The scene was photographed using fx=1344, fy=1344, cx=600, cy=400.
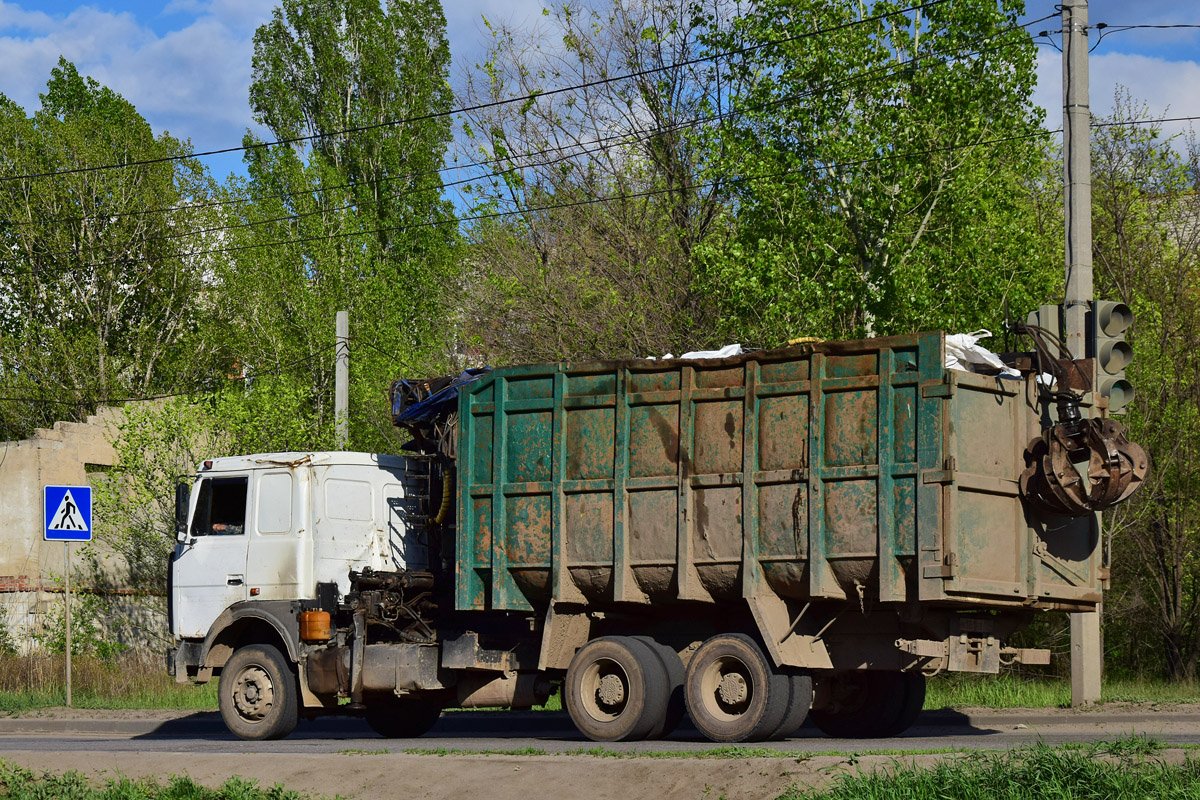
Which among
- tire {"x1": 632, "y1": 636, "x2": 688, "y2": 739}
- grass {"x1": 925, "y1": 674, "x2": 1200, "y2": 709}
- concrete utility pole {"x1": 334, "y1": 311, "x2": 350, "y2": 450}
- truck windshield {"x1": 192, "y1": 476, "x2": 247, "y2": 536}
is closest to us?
tire {"x1": 632, "y1": 636, "x2": 688, "y2": 739}

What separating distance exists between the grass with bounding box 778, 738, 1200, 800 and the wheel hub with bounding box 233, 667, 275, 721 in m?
7.08

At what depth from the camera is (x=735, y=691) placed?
10.9 meters

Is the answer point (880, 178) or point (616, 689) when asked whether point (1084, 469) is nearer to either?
point (616, 689)

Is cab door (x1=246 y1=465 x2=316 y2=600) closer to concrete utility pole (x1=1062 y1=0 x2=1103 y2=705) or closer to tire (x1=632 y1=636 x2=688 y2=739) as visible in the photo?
tire (x1=632 y1=636 x2=688 y2=739)

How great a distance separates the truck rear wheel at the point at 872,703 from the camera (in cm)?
1212

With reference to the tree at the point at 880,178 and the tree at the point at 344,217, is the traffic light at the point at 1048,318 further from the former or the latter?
the tree at the point at 344,217

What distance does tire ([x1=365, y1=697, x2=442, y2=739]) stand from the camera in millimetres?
14188

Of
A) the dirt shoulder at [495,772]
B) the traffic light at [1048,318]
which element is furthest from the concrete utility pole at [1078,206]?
the dirt shoulder at [495,772]

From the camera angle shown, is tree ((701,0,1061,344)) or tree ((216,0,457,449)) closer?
tree ((701,0,1061,344))

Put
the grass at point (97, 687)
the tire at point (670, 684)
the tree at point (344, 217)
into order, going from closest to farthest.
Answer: the tire at point (670, 684)
the grass at point (97, 687)
the tree at point (344, 217)

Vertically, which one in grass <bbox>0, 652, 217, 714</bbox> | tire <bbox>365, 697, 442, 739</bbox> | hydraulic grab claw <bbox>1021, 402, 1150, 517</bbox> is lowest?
grass <bbox>0, 652, 217, 714</bbox>

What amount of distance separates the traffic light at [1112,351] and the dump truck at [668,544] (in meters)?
0.55

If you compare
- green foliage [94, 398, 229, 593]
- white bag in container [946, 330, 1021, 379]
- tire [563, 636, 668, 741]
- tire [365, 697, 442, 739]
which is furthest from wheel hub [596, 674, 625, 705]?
green foliage [94, 398, 229, 593]

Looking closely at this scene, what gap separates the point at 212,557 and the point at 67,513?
5569 millimetres
